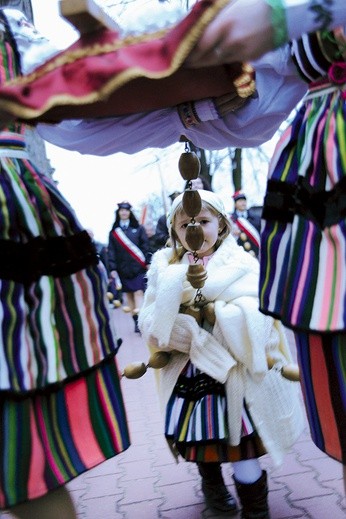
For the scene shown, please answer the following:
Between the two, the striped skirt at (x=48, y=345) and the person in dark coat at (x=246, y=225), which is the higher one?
the person in dark coat at (x=246, y=225)

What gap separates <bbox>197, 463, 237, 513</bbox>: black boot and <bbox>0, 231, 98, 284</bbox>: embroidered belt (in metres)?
1.11

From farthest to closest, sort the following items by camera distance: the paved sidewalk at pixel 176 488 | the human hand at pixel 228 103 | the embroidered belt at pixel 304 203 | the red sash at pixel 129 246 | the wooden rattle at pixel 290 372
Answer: the red sash at pixel 129 246 < the paved sidewalk at pixel 176 488 < the wooden rattle at pixel 290 372 < the human hand at pixel 228 103 < the embroidered belt at pixel 304 203

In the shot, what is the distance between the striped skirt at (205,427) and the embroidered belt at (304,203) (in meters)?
0.88

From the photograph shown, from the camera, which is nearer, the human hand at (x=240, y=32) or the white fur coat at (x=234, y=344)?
the human hand at (x=240, y=32)

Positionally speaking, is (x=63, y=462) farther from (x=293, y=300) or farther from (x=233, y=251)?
(x=233, y=251)

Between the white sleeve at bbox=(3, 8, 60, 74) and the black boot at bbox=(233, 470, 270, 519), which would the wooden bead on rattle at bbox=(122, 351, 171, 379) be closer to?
the black boot at bbox=(233, 470, 270, 519)

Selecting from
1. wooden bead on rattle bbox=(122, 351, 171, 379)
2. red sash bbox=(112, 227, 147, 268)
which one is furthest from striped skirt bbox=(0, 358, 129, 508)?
Result: red sash bbox=(112, 227, 147, 268)

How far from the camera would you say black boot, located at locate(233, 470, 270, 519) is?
226 cm

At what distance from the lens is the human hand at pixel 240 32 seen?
4.14ft

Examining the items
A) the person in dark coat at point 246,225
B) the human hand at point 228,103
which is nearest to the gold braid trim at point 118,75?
the human hand at point 228,103

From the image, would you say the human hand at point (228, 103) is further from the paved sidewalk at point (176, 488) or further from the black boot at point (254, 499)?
the paved sidewalk at point (176, 488)

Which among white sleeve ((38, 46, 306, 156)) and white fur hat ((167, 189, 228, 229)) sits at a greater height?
white sleeve ((38, 46, 306, 156))

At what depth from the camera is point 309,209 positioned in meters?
1.48

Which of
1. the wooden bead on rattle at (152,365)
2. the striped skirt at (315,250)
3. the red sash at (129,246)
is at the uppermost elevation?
the red sash at (129,246)
